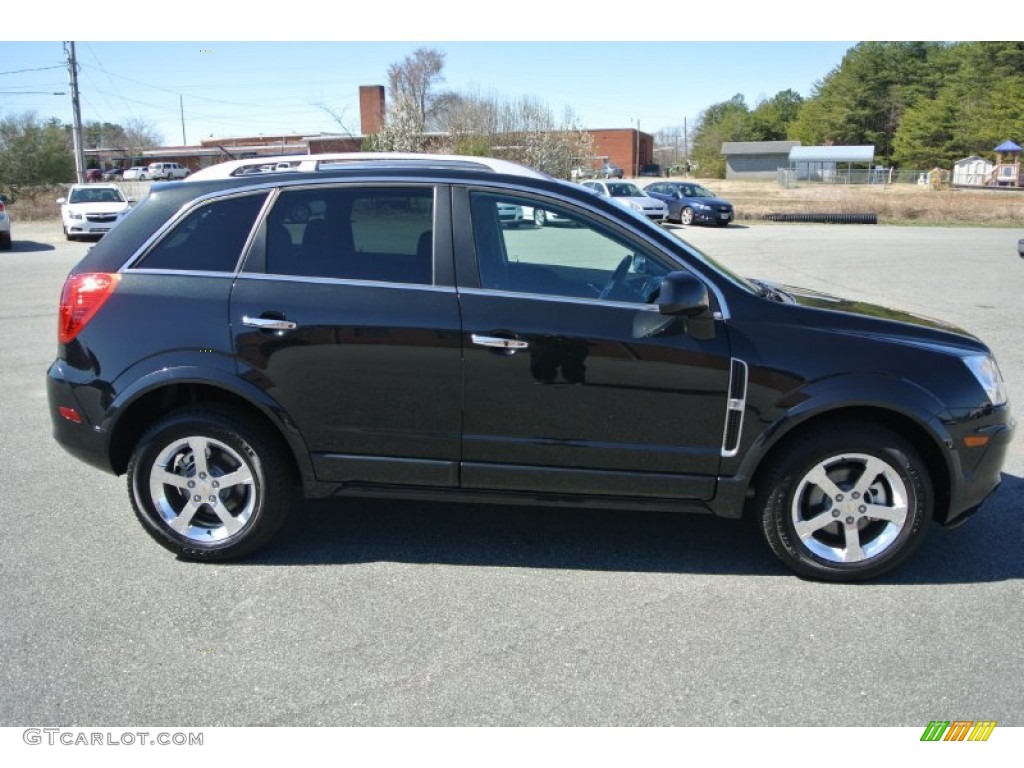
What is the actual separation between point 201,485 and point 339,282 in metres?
1.20

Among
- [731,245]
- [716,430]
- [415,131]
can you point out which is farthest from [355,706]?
[415,131]

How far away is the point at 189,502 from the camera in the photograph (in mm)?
4102

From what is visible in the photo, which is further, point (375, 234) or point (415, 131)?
point (415, 131)

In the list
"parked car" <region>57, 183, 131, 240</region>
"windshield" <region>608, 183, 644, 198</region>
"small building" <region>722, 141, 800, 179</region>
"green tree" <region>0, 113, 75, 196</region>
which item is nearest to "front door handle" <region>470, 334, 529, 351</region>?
"parked car" <region>57, 183, 131, 240</region>

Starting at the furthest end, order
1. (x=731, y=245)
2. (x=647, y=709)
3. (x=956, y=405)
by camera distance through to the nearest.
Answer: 1. (x=731, y=245)
2. (x=956, y=405)
3. (x=647, y=709)

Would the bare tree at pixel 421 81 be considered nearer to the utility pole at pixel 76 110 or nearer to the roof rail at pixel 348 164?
the utility pole at pixel 76 110

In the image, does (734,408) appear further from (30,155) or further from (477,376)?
(30,155)

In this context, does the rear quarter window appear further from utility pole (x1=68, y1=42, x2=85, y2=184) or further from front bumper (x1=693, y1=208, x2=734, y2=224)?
utility pole (x1=68, y1=42, x2=85, y2=184)

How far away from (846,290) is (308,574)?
11735 mm

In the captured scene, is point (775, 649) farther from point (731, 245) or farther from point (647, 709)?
point (731, 245)

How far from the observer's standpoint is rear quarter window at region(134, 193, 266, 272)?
13.3 feet

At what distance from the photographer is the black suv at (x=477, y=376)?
→ 378 centimetres

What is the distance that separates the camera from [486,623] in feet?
11.7
